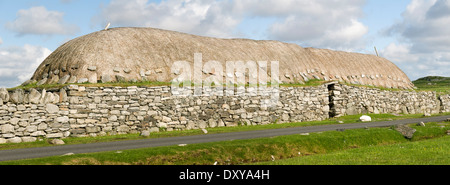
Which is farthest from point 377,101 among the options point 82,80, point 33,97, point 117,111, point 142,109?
point 33,97

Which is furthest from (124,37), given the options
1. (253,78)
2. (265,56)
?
(265,56)

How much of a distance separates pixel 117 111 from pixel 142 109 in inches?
69.8

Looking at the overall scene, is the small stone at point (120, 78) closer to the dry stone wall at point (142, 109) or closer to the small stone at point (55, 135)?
the dry stone wall at point (142, 109)

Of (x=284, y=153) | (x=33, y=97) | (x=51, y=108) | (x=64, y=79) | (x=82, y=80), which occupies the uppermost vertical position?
(x=64, y=79)

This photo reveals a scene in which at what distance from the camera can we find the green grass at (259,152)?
549 inches

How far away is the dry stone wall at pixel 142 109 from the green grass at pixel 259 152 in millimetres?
9959

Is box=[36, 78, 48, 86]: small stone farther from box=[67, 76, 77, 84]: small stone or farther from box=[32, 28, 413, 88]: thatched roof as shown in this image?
box=[67, 76, 77, 84]: small stone

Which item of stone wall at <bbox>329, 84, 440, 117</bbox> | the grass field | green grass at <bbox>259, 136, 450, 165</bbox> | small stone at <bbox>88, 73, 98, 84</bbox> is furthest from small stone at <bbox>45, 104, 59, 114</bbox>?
stone wall at <bbox>329, 84, 440, 117</bbox>

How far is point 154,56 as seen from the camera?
101 feet

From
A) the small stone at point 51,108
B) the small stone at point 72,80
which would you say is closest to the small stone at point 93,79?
the small stone at point 72,80

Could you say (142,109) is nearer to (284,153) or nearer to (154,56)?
(154,56)
